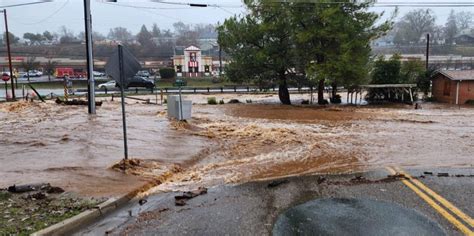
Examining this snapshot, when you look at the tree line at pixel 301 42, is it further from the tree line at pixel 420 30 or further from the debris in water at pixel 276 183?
the tree line at pixel 420 30

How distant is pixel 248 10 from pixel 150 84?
23373 mm

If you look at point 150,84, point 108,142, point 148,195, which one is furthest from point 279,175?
point 150,84

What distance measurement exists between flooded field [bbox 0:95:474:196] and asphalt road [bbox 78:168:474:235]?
100 cm

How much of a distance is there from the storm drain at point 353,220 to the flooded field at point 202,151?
2.61 meters

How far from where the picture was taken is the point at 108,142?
41.6 ft

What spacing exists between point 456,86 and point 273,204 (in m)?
38.7

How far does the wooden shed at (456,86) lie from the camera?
39031mm

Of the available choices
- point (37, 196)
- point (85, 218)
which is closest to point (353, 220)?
point (85, 218)

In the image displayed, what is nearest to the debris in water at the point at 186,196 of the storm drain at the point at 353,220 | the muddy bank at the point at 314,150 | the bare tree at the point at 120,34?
the muddy bank at the point at 314,150

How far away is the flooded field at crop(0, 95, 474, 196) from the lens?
28.6 feet

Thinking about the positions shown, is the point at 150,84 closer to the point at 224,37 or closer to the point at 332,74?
the point at 224,37

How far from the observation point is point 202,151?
12.1 m

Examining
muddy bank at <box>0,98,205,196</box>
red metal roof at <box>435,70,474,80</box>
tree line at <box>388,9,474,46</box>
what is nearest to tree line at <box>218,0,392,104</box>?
red metal roof at <box>435,70,474,80</box>

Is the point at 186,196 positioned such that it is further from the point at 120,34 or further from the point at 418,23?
the point at 418,23
